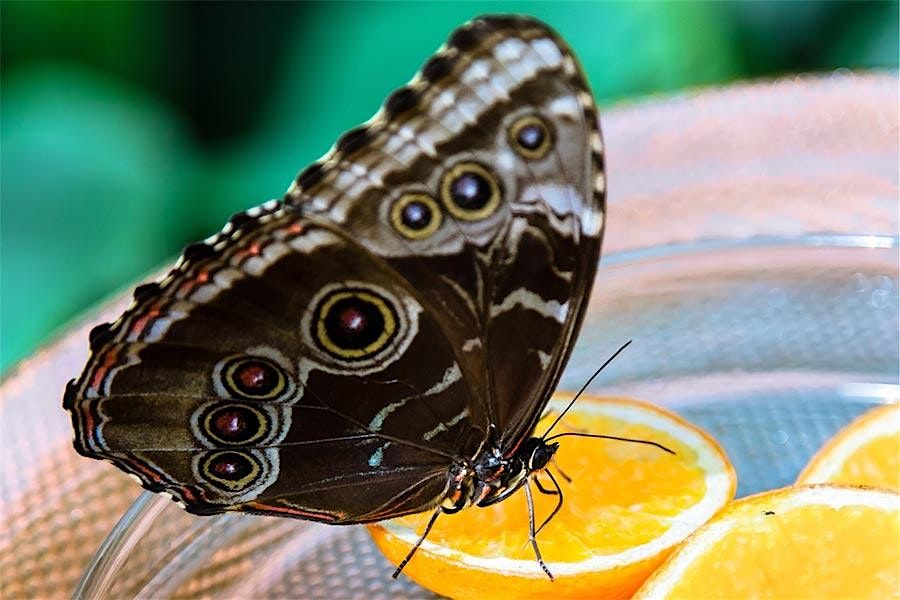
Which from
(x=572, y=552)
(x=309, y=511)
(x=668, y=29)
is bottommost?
(x=572, y=552)

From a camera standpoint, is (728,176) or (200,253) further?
(728,176)

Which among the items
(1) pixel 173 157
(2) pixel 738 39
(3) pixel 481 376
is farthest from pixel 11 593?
(2) pixel 738 39

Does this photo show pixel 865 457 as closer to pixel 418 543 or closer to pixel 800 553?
pixel 800 553

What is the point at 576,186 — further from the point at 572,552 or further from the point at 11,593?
the point at 11,593

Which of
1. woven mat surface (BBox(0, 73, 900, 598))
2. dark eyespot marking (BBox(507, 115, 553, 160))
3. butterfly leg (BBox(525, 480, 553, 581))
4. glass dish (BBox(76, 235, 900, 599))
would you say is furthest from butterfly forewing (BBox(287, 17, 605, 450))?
woven mat surface (BBox(0, 73, 900, 598))

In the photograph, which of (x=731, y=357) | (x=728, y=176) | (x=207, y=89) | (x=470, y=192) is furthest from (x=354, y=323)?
(x=207, y=89)

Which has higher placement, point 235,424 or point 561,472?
point 235,424

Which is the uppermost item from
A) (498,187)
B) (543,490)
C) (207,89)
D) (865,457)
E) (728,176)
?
(207,89)
